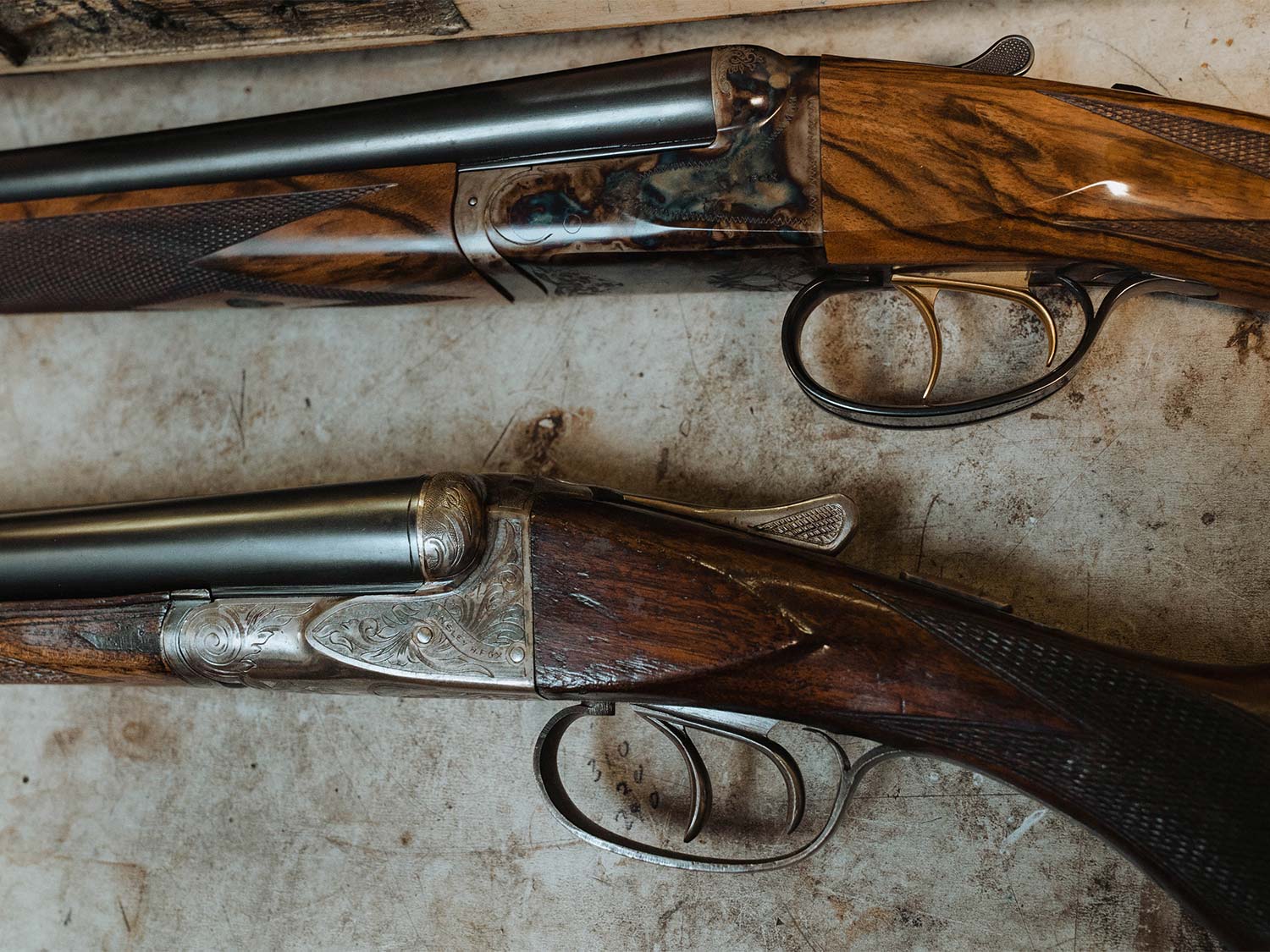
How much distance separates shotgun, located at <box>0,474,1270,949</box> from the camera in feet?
4.40

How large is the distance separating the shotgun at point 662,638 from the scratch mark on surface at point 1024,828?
342 millimetres

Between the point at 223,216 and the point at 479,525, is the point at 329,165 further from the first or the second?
the point at 479,525

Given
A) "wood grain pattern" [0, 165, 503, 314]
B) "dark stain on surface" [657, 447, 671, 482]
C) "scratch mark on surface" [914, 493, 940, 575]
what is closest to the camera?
"wood grain pattern" [0, 165, 503, 314]

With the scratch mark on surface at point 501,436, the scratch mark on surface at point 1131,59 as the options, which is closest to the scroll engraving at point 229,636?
the scratch mark on surface at point 501,436

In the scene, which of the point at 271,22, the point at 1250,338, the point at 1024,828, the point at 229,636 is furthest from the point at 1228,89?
the point at 229,636

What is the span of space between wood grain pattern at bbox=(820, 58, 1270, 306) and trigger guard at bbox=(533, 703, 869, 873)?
0.82m

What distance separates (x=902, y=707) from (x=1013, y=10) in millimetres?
1400

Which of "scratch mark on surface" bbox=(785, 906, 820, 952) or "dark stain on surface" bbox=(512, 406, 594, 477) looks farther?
Result: "dark stain on surface" bbox=(512, 406, 594, 477)

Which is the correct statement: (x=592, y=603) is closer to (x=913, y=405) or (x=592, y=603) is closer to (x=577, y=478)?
(x=577, y=478)

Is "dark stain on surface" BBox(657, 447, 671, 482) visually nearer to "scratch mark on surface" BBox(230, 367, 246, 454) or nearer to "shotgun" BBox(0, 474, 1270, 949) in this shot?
"shotgun" BBox(0, 474, 1270, 949)

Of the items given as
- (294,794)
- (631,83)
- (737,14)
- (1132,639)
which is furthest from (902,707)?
(737,14)

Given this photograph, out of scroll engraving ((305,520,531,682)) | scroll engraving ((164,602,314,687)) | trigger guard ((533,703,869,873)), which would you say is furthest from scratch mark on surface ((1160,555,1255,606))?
scroll engraving ((164,602,314,687))

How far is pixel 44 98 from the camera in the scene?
7.89 ft

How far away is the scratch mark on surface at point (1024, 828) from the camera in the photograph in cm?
171
